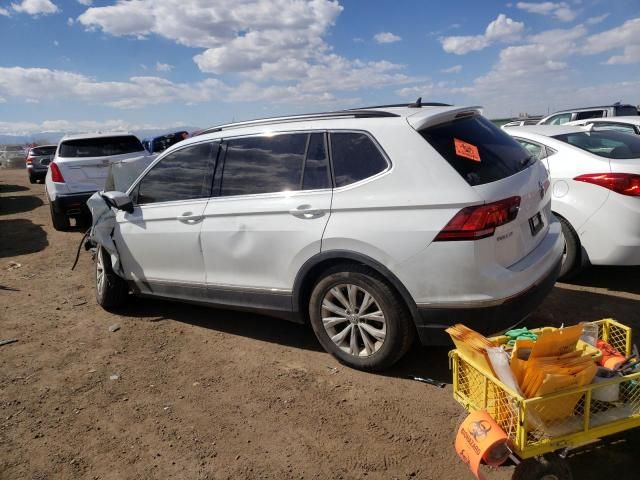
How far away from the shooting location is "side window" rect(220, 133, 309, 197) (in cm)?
370

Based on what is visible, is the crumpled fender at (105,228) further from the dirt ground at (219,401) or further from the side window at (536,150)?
the side window at (536,150)

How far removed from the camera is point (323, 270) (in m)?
3.57

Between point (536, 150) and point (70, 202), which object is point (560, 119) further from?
point (70, 202)

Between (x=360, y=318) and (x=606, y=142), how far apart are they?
3.41 metres

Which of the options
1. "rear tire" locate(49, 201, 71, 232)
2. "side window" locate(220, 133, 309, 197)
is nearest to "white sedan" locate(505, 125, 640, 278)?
"side window" locate(220, 133, 309, 197)

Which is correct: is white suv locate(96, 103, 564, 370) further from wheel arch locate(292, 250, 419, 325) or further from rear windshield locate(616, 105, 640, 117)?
rear windshield locate(616, 105, 640, 117)

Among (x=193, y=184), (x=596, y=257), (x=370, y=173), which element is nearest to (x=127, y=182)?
(x=193, y=184)

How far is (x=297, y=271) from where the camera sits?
3627 millimetres

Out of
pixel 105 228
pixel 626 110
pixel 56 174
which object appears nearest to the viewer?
pixel 105 228

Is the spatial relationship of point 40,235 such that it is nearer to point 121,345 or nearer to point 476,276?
point 121,345

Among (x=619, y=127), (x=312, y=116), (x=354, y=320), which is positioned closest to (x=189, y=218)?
(x=312, y=116)

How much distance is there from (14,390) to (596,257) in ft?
16.2

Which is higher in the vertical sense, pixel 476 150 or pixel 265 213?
pixel 476 150

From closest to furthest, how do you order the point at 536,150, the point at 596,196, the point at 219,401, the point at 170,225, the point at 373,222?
1. the point at 373,222
2. the point at 219,401
3. the point at 170,225
4. the point at 596,196
5. the point at 536,150
